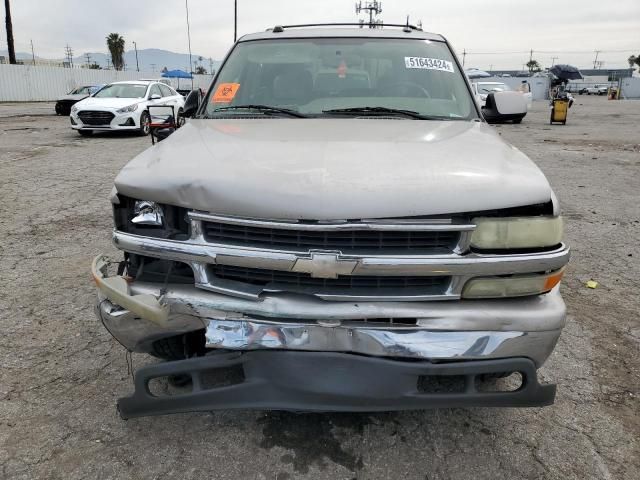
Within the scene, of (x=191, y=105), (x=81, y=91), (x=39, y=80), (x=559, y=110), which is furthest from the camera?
(x=39, y=80)

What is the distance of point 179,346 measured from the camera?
236cm

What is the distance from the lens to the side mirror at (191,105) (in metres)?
3.74

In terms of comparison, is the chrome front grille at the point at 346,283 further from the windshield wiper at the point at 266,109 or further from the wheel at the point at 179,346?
the windshield wiper at the point at 266,109

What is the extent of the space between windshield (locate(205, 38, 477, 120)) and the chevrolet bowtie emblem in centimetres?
141

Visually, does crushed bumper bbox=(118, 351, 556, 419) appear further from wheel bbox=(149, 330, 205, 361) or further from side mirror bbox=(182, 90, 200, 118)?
side mirror bbox=(182, 90, 200, 118)

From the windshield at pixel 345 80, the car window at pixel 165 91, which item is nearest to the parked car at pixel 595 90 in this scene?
the car window at pixel 165 91

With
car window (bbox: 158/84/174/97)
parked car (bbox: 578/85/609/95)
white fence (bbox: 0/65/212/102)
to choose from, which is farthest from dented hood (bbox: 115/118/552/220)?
parked car (bbox: 578/85/609/95)

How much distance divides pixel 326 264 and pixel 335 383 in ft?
1.50

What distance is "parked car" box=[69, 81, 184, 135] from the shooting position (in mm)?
14203

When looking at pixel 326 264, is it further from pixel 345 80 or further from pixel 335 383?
pixel 345 80

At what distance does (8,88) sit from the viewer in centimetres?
3191

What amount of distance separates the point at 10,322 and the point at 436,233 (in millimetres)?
2923

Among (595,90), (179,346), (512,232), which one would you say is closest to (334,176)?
(512,232)

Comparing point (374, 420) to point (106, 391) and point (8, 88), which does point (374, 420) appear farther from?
point (8, 88)
